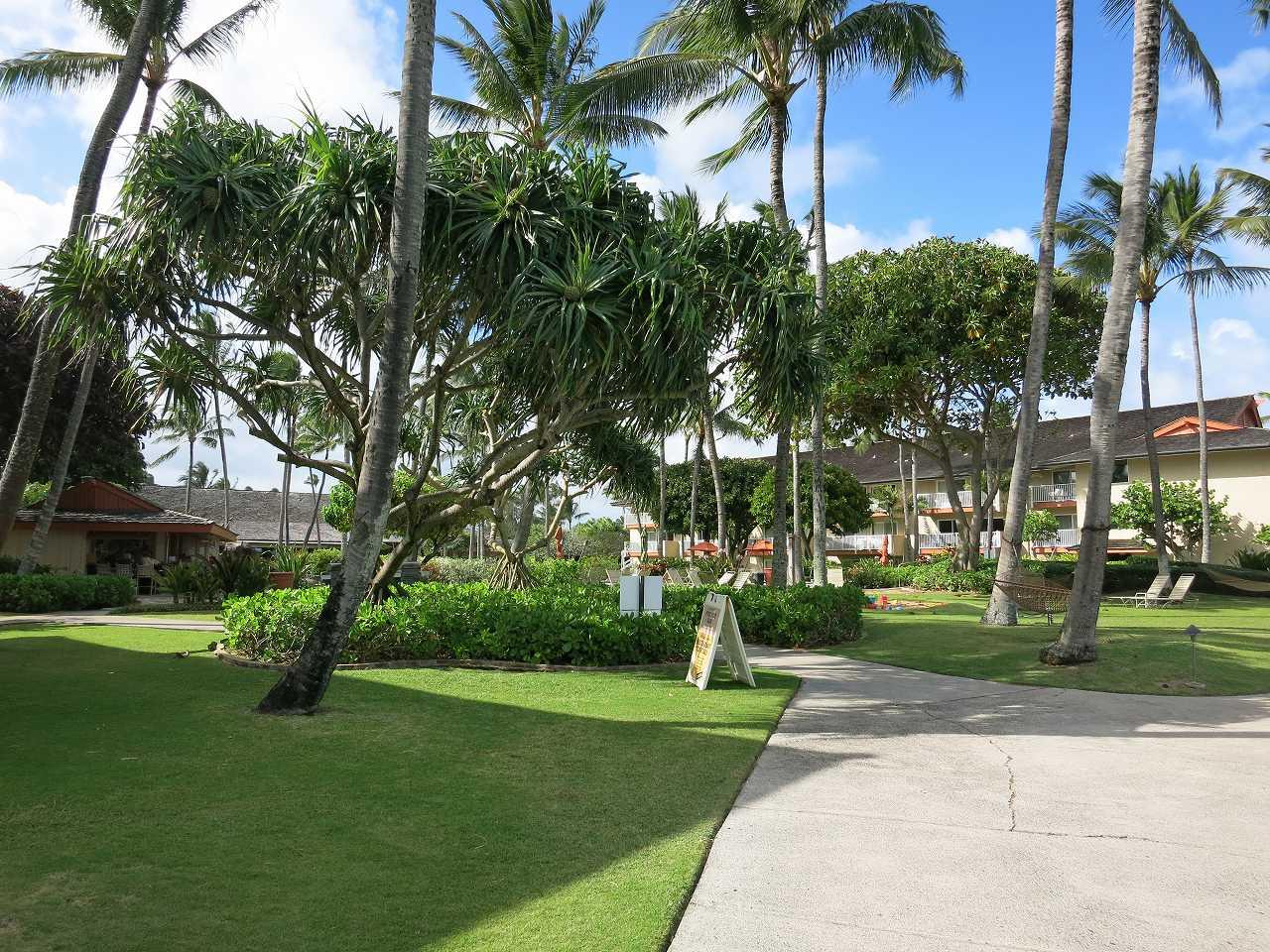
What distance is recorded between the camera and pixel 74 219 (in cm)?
1457

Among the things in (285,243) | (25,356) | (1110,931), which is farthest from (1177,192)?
(25,356)

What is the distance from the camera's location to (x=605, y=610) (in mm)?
12172

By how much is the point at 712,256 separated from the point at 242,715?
8.86 meters

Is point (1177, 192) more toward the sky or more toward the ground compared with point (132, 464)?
more toward the sky

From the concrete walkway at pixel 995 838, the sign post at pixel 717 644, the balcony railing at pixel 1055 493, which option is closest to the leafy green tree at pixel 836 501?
the balcony railing at pixel 1055 493

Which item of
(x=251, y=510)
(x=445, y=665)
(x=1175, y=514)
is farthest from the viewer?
(x=251, y=510)

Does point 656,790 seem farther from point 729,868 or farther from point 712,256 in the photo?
point 712,256

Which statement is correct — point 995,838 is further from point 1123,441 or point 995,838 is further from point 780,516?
point 1123,441

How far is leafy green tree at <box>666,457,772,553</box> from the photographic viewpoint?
47156mm

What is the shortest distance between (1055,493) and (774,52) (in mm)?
37048

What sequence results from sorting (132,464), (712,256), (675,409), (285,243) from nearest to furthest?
(285,243), (712,256), (675,409), (132,464)

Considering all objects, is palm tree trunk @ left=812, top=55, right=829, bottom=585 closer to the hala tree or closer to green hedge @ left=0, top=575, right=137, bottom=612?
the hala tree

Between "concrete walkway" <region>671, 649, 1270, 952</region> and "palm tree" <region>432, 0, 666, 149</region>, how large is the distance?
13.0 m

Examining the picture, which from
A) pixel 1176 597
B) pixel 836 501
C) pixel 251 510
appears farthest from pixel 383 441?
pixel 251 510
